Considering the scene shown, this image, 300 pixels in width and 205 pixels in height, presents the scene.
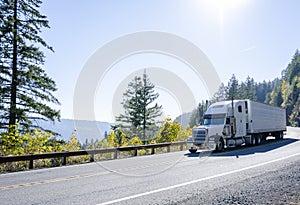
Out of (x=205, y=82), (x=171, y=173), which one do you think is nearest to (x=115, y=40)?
(x=205, y=82)

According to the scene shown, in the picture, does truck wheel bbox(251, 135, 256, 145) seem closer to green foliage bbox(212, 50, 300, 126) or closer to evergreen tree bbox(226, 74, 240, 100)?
green foliage bbox(212, 50, 300, 126)

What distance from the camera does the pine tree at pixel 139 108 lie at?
147 feet

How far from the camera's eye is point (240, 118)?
69.8 feet

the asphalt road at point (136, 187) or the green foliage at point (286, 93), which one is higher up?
the green foliage at point (286, 93)

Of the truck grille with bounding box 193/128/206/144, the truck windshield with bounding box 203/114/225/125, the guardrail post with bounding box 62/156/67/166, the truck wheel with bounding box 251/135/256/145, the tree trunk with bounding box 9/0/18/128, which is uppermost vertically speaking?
the tree trunk with bounding box 9/0/18/128

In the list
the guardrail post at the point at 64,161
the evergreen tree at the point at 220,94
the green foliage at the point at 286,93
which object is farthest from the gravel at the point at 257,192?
the evergreen tree at the point at 220,94

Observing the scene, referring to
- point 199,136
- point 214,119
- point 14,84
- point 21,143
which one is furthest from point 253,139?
point 14,84

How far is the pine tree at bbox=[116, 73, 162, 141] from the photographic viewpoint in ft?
147

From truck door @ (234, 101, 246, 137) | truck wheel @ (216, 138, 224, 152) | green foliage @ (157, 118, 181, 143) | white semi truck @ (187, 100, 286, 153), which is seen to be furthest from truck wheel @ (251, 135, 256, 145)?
green foliage @ (157, 118, 181, 143)

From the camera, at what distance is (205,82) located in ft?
58.7

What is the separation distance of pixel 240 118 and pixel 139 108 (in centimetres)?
2540

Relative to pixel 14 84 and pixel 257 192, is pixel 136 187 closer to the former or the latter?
pixel 257 192

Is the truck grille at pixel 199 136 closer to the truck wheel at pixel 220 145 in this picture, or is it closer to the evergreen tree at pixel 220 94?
the truck wheel at pixel 220 145

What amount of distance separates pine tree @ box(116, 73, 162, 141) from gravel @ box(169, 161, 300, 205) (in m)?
36.0
